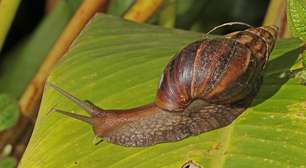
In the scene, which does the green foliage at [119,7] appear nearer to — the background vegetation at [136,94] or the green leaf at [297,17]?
the background vegetation at [136,94]

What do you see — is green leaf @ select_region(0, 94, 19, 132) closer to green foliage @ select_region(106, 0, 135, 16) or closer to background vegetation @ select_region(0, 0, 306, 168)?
background vegetation @ select_region(0, 0, 306, 168)

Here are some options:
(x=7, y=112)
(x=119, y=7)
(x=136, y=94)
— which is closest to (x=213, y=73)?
(x=136, y=94)

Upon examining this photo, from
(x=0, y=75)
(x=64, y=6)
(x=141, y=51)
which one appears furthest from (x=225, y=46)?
(x=0, y=75)

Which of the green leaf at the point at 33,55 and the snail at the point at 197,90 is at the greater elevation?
the snail at the point at 197,90

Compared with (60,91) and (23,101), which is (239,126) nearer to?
(60,91)

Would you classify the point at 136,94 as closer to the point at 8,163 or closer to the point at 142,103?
the point at 142,103

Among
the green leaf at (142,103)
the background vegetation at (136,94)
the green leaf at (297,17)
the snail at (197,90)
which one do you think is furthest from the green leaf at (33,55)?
the green leaf at (297,17)
